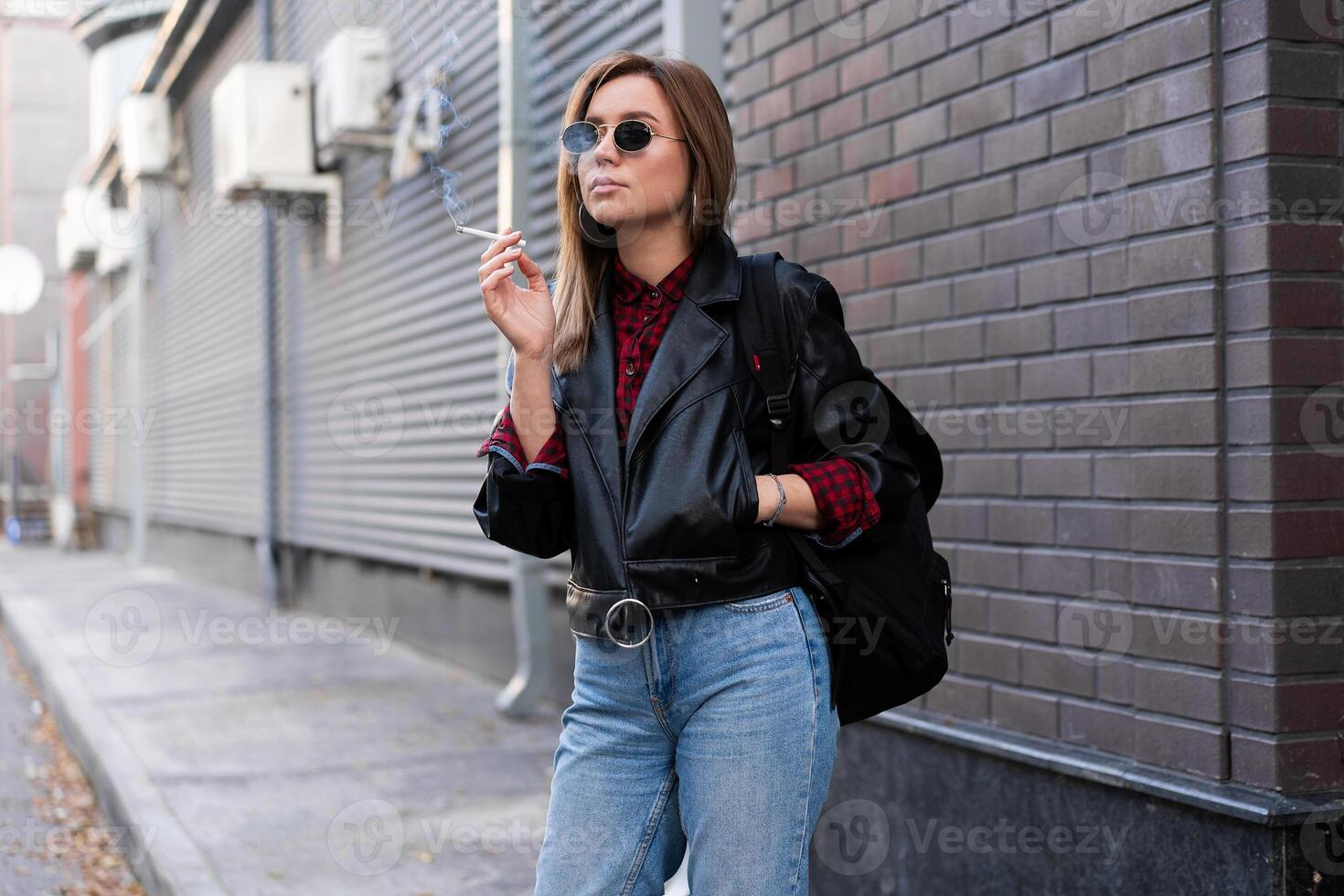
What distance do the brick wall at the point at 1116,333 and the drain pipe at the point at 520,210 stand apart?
2.94 metres

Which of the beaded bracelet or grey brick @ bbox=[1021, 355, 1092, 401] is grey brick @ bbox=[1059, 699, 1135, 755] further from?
the beaded bracelet

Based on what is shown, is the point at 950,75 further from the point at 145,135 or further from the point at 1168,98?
the point at 145,135

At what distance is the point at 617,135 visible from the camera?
225 centimetres

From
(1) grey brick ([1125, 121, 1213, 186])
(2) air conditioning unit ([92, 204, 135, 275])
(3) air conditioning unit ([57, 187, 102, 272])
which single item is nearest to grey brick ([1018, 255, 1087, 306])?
(1) grey brick ([1125, 121, 1213, 186])

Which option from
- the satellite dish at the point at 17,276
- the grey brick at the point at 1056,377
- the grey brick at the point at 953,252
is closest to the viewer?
the grey brick at the point at 1056,377

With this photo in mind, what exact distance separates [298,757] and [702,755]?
4771 millimetres

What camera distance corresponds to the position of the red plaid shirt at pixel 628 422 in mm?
2166

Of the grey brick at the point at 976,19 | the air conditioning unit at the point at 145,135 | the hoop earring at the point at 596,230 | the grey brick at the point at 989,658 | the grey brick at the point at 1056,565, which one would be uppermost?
the air conditioning unit at the point at 145,135

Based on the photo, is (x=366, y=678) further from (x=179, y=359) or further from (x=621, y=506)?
(x=179, y=359)

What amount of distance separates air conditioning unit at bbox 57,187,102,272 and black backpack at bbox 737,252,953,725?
20.9m

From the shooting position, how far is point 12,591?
49.0ft

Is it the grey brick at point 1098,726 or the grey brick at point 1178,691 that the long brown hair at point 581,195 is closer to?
the grey brick at point 1178,691

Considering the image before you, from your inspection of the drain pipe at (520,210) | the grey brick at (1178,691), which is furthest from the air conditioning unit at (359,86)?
the grey brick at (1178,691)

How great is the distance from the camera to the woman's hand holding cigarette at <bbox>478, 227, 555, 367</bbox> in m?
2.23
